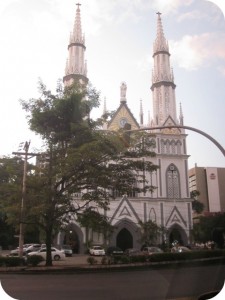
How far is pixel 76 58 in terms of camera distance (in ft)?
9.04

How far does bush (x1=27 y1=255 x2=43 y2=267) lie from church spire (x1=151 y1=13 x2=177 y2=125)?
1520mm

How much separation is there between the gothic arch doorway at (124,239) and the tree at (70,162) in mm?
286

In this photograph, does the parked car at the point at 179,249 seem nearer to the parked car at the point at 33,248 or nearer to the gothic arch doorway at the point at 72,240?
the gothic arch doorway at the point at 72,240

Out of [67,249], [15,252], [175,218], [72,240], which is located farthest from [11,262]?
[175,218]

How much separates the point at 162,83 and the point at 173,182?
873 millimetres

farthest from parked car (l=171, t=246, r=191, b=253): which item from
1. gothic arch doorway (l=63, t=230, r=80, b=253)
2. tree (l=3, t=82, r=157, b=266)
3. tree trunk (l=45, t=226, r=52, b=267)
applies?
tree trunk (l=45, t=226, r=52, b=267)

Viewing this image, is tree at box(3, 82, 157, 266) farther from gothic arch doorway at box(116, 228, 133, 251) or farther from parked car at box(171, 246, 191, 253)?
parked car at box(171, 246, 191, 253)

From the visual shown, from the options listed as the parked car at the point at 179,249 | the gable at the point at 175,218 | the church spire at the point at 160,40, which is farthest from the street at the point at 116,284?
the church spire at the point at 160,40

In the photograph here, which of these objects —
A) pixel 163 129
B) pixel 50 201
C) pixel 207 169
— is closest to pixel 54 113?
pixel 50 201

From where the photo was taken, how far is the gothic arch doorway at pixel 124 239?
2.51m

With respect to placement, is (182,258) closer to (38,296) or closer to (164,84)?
(38,296)

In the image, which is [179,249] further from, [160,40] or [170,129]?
[160,40]

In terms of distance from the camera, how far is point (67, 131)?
2.64m

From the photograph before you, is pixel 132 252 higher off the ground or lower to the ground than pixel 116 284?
higher
